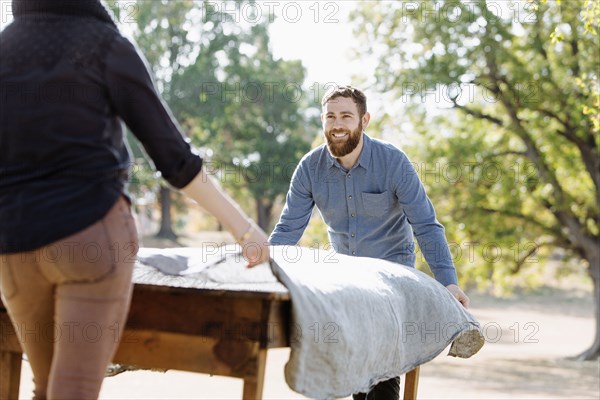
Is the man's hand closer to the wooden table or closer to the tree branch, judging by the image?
the wooden table

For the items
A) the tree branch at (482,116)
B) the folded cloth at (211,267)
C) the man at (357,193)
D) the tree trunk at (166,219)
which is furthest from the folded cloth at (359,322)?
the tree trunk at (166,219)

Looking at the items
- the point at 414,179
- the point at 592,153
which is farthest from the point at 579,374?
the point at 414,179

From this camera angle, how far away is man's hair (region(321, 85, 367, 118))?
434cm

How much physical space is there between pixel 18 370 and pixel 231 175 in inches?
1352

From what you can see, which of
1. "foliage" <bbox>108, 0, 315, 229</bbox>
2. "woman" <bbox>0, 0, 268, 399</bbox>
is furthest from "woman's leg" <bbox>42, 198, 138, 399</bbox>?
"foliage" <bbox>108, 0, 315, 229</bbox>

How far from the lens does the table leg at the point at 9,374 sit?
2926 millimetres

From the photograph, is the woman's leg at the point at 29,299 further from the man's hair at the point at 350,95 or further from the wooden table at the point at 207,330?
the man's hair at the point at 350,95

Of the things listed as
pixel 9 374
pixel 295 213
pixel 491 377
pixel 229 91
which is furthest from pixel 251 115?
pixel 9 374

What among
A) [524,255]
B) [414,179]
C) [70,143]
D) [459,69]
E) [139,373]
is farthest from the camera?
[524,255]

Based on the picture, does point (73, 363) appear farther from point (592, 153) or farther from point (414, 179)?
point (592, 153)

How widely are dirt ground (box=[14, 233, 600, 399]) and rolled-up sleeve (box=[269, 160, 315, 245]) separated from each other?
1.23m

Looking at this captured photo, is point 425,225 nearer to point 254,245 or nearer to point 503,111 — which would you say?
point 254,245

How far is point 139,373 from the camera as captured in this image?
9.63 metres

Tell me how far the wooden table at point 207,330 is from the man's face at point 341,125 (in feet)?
6.33
